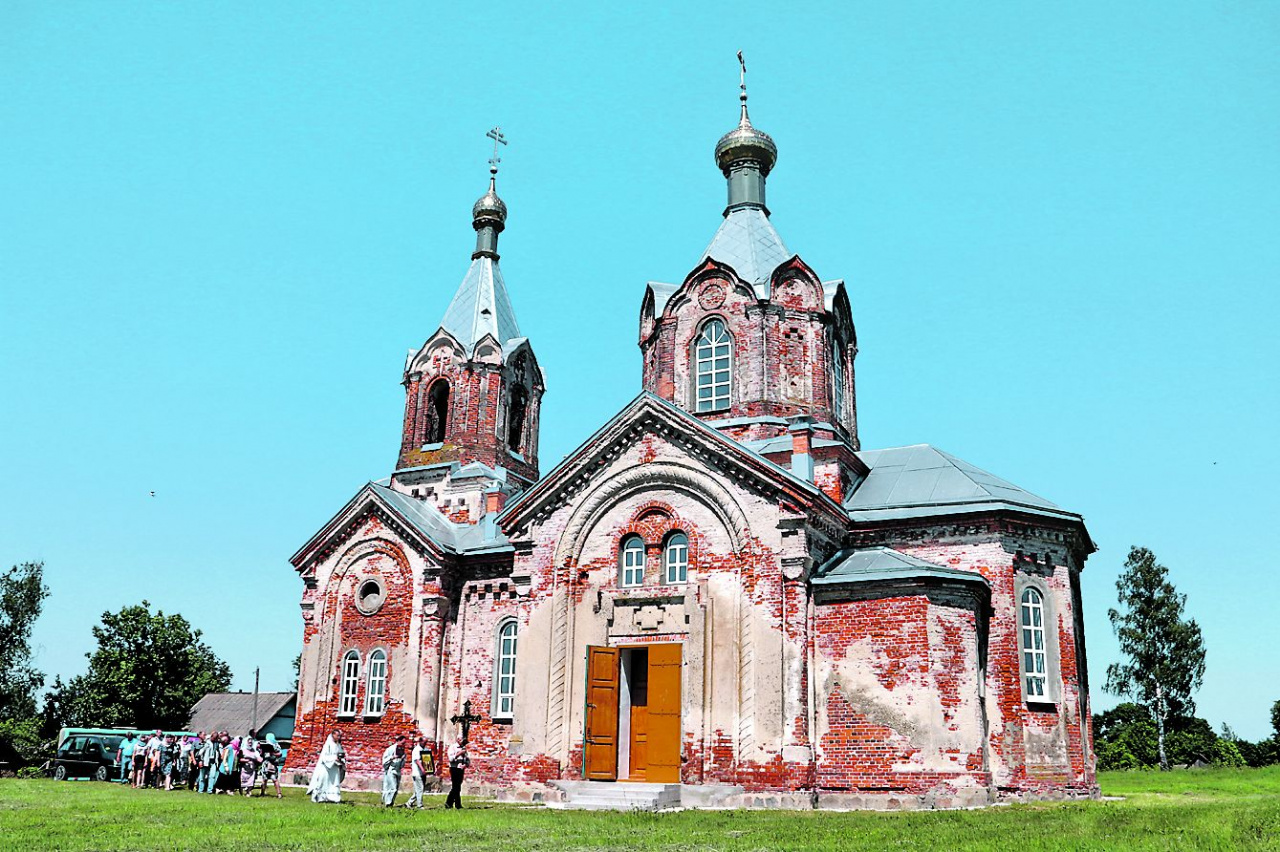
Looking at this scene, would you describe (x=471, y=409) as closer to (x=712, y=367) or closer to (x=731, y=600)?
(x=712, y=367)

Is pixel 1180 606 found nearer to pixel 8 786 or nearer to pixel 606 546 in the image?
pixel 606 546

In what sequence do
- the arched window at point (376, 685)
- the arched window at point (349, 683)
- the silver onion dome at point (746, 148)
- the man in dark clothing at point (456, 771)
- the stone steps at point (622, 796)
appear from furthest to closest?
1. the silver onion dome at point (746, 148)
2. the arched window at point (349, 683)
3. the arched window at point (376, 685)
4. the stone steps at point (622, 796)
5. the man in dark clothing at point (456, 771)

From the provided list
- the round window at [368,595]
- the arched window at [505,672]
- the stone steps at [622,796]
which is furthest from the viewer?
the round window at [368,595]

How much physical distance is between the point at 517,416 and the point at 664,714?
11.9 meters

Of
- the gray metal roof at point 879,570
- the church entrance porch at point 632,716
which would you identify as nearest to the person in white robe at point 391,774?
the church entrance porch at point 632,716

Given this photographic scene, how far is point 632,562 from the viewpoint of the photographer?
2012cm

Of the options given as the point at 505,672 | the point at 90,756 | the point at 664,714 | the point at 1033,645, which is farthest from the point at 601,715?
the point at 90,756

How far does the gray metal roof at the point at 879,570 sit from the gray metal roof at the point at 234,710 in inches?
1163

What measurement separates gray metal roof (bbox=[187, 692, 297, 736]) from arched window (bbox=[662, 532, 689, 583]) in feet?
88.7

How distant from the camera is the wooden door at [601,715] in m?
19.0

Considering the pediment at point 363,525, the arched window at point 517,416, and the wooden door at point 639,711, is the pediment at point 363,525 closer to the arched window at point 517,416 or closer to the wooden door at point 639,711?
the arched window at point 517,416

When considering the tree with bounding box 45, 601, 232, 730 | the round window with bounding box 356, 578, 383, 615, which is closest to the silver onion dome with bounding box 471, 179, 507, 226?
the round window with bounding box 356, 578, 383, 615

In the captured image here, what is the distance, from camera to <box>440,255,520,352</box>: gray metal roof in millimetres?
28469

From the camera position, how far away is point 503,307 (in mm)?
29578
